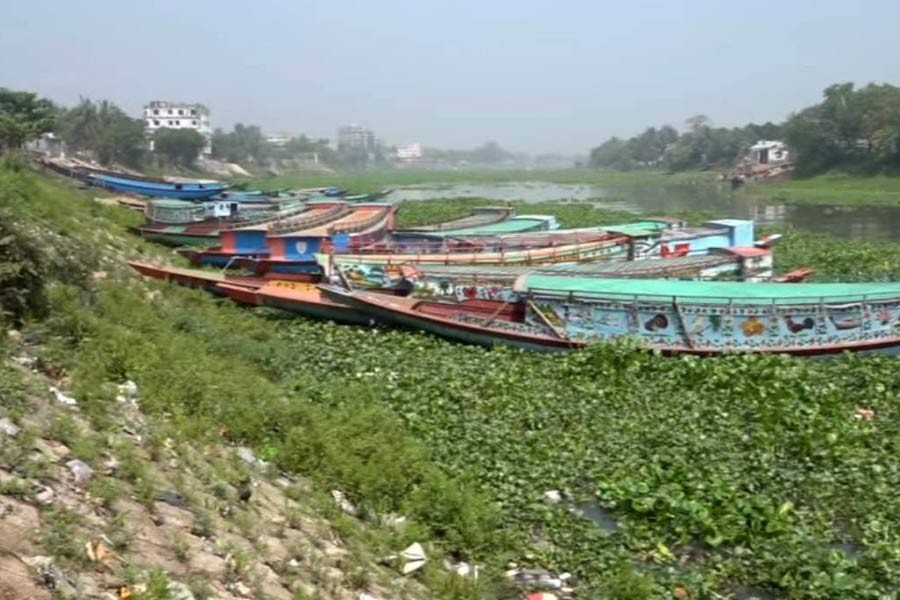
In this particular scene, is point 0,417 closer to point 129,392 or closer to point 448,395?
point 129,392

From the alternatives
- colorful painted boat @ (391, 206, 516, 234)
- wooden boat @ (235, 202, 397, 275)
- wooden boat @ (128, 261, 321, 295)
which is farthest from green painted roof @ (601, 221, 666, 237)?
wooden boat @ (128, 261, 321, 295)

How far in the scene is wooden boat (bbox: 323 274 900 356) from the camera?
38.0ft

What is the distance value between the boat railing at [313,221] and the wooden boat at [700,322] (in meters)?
7.47

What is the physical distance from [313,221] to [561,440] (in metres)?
14.2

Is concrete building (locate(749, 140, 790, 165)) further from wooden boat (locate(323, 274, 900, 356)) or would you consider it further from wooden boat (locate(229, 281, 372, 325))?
wooden boat (locate(229, 281, 372, 325))

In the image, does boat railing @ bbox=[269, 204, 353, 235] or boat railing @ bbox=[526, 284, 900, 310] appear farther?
boat railing @ bbox=[269, 204, 353, 235]

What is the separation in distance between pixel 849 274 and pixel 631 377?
1058 cm

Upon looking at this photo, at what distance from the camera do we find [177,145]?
73.2m

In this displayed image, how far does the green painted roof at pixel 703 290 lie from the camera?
1175 cm

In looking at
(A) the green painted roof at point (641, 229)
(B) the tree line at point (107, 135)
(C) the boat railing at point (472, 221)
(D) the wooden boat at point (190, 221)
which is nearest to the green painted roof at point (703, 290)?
(A) the green painted roof at point (641, 229)

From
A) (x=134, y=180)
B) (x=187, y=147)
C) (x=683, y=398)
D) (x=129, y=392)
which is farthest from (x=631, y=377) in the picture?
(x=187, y=147)

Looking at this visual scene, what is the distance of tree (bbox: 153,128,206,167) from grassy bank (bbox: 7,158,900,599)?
6532cm

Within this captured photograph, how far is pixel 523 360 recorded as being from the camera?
1127 cm

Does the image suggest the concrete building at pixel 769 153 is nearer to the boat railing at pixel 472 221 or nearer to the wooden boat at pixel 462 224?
the boat railing at pixel 472 221
